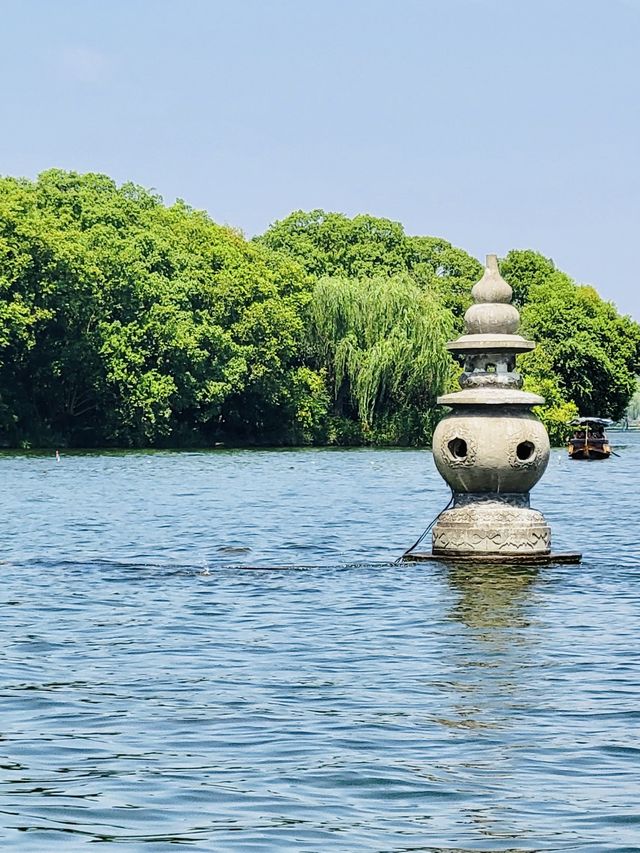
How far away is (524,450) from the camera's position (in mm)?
20984

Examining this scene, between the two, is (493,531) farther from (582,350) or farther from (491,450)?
(582,350)

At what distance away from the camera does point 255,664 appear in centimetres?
1403

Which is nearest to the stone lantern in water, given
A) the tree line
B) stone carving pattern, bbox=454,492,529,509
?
stone carving pattern, bbox=454,492,529,509

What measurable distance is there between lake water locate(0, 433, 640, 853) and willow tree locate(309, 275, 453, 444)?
52.6 m

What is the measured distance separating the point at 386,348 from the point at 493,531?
57.8 m

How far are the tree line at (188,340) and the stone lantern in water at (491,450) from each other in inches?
2227

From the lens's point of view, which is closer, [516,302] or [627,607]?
[627,607]

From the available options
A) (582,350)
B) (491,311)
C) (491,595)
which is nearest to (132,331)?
(582,350)

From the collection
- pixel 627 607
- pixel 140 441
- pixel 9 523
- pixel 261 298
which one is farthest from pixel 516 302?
pixel 627 607

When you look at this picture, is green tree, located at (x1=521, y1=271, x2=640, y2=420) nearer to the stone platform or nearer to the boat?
the boat

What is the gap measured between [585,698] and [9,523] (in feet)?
69.9

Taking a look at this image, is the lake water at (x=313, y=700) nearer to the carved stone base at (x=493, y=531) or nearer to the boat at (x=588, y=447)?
the carved stone base at (x=493, y=531)

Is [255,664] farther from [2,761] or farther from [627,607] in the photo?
[627,607]

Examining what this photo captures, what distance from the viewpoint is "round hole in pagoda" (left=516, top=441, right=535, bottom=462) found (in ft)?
68.4
